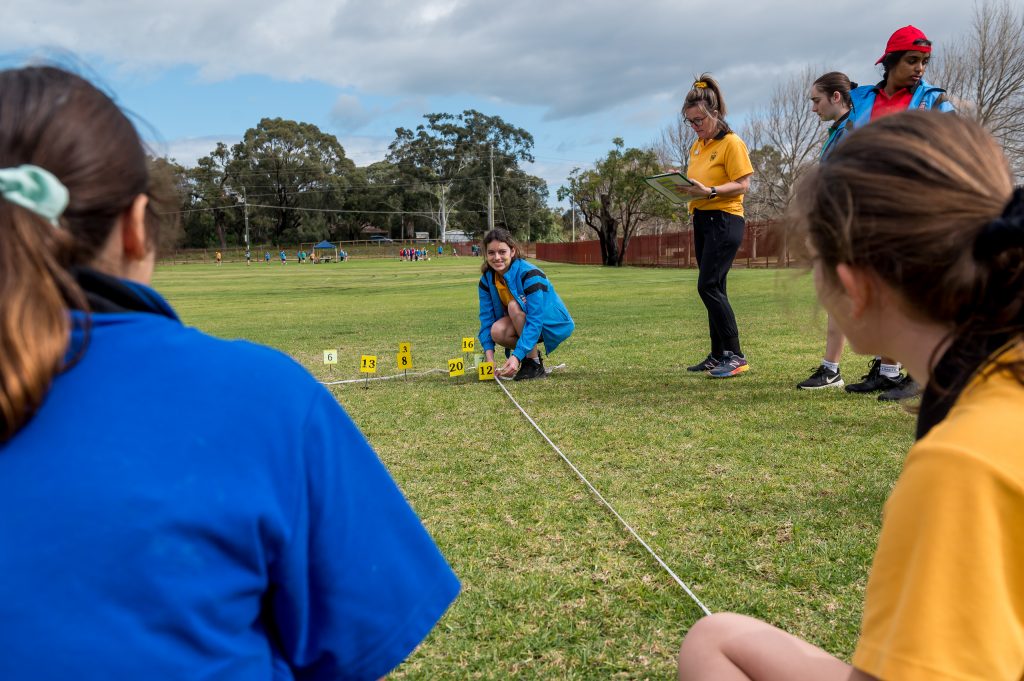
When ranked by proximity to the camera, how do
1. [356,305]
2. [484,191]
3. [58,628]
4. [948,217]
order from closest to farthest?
[58,628]
[948,217]
[356,305]
[484,191]

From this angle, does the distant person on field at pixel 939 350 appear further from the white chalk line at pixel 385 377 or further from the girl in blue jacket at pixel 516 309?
the white chalk line at pixel 385 377

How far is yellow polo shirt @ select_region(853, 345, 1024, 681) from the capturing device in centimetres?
81

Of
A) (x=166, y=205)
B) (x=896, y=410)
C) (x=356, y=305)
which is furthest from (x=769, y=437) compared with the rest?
(x=356, y=305)

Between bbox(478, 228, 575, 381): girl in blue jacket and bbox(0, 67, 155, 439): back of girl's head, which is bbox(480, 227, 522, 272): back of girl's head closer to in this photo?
bbox(478, 228, 575, 381): girl in blue jacket

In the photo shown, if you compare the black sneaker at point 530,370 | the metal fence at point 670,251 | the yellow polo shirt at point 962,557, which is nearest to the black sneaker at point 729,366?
the black sneaker at point 530,370

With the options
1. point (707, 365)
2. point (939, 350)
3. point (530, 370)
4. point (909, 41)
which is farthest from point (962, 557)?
point (530, 370)

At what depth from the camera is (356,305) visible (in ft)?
50.7

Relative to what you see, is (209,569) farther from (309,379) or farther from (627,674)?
(627,674)

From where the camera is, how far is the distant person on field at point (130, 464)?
32.3 inches

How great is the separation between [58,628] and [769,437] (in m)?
3.66

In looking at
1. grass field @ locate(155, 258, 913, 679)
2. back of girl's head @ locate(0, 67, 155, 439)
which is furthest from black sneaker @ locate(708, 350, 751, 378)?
back of girl's head @ locate(0, 67, 155, 439)

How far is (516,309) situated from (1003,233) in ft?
17.2

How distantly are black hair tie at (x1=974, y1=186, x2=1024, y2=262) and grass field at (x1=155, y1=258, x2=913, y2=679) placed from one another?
24.7 inches

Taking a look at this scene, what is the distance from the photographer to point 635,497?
3209mm
